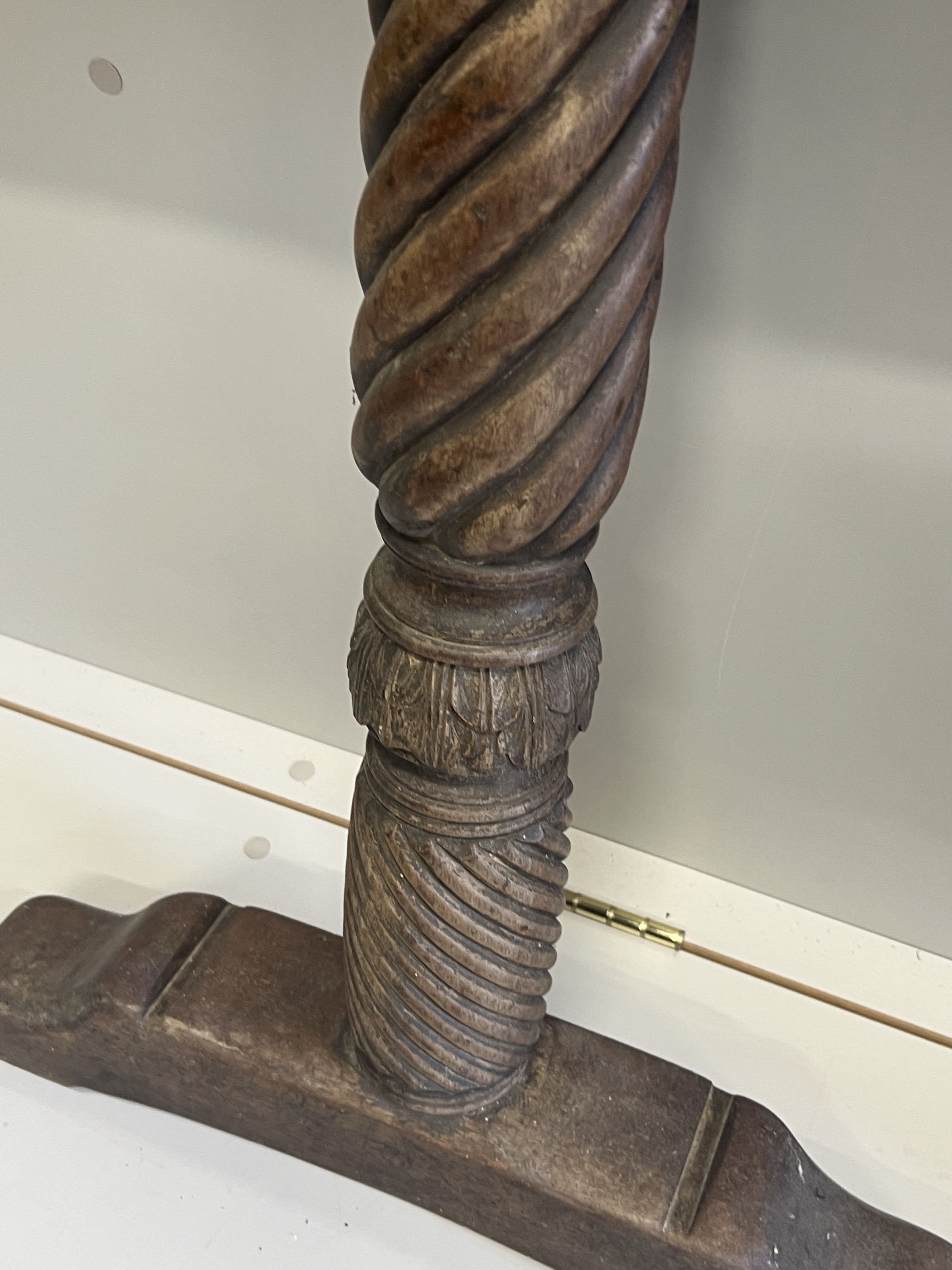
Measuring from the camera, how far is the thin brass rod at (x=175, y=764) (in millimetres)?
1325

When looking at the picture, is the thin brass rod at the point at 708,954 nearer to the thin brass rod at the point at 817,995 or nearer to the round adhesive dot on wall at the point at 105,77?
the thin brass rod at the point at 817,995

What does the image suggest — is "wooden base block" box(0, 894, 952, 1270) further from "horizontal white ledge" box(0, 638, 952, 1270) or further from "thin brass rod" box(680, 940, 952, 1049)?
"thin brass rod" box(680, 940, 952, 1049)

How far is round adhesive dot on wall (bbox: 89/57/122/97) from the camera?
975 mm

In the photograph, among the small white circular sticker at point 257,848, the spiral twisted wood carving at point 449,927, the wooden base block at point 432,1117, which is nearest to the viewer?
the spiral twisted wood carving at point 449,927

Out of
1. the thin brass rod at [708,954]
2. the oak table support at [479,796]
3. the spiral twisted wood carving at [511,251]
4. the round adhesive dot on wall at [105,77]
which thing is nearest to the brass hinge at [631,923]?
the thin brass rod at [708,954]

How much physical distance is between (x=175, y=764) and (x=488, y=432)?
918mm

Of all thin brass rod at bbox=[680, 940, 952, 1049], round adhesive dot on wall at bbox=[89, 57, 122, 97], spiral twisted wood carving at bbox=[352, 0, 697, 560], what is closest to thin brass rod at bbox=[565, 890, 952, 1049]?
thin brass rod at bbox=[680, 940, 952, 1049]

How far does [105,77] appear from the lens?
3.22 feet

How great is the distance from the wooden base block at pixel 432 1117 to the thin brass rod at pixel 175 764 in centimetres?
25

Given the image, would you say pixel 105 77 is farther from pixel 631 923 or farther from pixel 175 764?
pixel 631 923

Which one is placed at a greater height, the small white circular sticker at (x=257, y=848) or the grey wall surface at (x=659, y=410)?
the grey wall surface at (x=659, y=410)

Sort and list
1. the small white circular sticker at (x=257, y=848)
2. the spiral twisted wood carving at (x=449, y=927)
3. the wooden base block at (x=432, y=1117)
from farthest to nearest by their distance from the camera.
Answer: the small white circular sticker at (x=257, y=848) → the wooden base block at (x=432, y=1117) → the spiral twisted wood carving at (x=449, y=927)

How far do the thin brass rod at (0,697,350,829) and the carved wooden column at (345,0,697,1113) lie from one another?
0.47 m

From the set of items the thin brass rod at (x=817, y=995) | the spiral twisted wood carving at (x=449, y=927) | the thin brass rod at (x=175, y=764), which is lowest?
the thin brass rod at (x=817, y=995)
